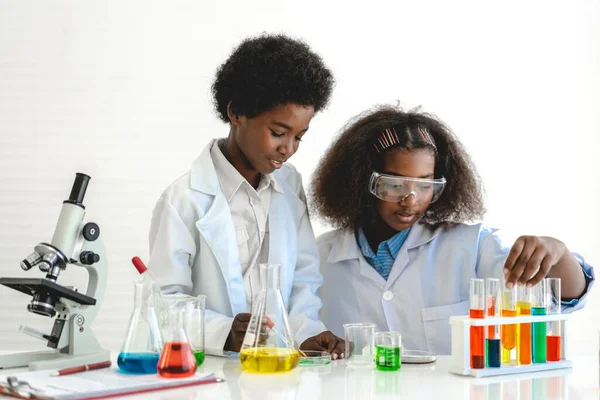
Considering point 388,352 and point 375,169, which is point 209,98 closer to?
point 375,169

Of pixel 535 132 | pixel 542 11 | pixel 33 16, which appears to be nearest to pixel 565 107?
pixel 535 132

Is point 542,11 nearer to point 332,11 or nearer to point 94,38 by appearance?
point 332,11

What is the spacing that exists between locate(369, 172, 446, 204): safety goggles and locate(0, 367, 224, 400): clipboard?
1001 mm

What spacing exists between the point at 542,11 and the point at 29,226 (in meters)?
2.94

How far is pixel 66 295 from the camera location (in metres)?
1.89

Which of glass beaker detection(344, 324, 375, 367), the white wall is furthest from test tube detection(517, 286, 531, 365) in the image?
the white wall

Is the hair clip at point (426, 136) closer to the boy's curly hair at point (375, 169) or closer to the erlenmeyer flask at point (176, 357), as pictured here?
the boy's curly hair at point (375, 169)

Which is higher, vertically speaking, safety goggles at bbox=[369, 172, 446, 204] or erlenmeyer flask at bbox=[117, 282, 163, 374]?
safety goggles at bbox=[369, 172, 446, 204]

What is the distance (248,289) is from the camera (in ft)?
7.95

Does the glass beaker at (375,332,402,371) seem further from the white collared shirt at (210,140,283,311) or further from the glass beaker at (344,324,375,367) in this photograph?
the white collared shirt at (210,140,283,311)

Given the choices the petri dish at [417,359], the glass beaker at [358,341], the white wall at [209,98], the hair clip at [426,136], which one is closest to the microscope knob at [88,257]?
the glass beaker at [358,341]

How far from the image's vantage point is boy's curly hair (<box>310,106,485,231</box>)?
266 centimetres

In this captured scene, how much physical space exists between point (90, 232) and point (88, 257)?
0.07 meters

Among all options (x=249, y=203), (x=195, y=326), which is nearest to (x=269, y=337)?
(x=195, y=326)
